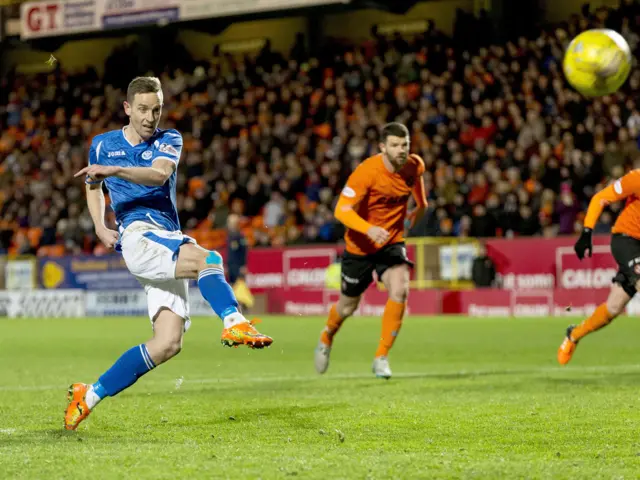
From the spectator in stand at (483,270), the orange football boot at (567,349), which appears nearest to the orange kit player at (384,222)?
the orange football boot at (567,349)

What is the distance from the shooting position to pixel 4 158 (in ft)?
106

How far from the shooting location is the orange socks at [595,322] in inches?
398

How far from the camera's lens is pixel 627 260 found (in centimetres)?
986

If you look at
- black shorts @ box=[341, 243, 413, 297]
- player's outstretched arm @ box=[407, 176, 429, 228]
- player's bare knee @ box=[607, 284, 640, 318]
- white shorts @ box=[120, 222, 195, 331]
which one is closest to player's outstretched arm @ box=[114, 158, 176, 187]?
white shorts @ box=[120, 222, 195, 331]

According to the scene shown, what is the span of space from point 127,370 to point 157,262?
667 millimetres

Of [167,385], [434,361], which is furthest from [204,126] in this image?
[167,385]

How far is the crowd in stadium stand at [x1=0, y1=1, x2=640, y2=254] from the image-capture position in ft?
68.3

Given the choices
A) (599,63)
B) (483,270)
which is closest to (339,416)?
(599,63)

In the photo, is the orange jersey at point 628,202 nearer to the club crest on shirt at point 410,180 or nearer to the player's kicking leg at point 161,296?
the club crest on shirt at point 410,180

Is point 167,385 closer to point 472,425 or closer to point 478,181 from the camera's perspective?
point 472,425

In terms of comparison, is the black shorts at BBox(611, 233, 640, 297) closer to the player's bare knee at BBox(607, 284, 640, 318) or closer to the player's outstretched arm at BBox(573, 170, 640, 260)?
the player's bare knee at BBox(607, 284, 640, 318)

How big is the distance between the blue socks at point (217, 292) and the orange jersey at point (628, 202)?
15.4 feet

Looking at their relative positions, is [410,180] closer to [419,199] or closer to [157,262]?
[419,199]

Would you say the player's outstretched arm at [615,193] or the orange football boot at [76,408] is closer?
the orange football boot at [76,408]
